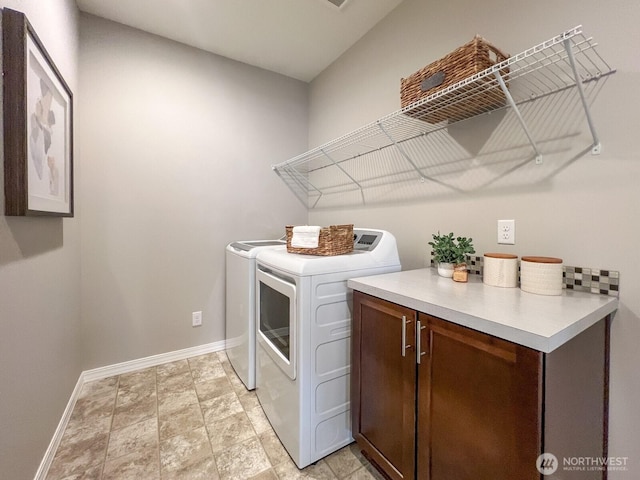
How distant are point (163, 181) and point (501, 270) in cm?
234

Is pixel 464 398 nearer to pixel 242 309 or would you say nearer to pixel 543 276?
pixel 543 276

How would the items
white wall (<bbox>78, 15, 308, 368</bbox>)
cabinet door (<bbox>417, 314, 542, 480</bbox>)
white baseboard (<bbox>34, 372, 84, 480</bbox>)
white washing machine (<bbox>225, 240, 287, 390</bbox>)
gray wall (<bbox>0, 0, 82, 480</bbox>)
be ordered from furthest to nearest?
white wall (<bbox>78, 15, 308, 368</bbox>) < white washing machine (<bbox>225, 240, 287, 390</bbox>) < white baseboard (<bbox>34, 372, 84, 480</bbox>) < gray wall (<bbox>0, 0, 82, 480</bbox>) < cabinet door (<bbox>417, 314, 542, 480</bbox>)

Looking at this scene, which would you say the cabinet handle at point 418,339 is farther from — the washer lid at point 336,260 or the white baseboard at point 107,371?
the white baseboard at point 107,371

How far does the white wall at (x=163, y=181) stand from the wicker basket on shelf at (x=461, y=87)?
1.62 metres

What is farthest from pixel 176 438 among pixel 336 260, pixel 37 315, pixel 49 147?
pixel 49 147

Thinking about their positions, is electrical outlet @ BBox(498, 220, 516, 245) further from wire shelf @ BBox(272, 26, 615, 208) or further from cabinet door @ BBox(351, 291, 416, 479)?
cabinet door @ BBox(351, 291, 416, 479)

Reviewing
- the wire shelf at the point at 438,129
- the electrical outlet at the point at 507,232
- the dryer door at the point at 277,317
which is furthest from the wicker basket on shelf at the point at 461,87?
the dryer door at the point at 277,317

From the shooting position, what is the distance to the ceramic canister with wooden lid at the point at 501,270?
1130 mm

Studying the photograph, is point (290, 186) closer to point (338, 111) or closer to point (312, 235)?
point (338, 111)

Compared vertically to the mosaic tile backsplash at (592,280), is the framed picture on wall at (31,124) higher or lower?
higher

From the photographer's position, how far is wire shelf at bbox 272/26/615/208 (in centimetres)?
101

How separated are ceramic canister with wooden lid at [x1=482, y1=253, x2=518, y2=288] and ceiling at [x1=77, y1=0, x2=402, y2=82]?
1.75 meters

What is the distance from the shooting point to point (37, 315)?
1.19 m

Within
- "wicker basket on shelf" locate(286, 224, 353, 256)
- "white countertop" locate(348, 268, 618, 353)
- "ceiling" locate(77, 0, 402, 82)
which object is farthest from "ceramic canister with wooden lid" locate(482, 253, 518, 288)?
"ceiling" locate(77, 0, 402, 82)
